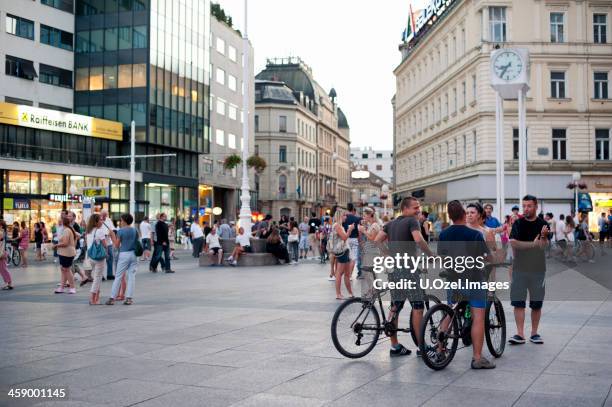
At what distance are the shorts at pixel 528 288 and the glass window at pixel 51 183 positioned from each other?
41.5m

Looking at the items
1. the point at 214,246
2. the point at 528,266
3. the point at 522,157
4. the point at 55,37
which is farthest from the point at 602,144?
the point at 528,266

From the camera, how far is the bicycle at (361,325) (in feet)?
26.0

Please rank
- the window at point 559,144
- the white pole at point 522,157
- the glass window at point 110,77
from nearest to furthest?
the white pole at point 522,157, the window at point 559,144, the glass window at point 110,77

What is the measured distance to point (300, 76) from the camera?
346 ft

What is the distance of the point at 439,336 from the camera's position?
752cm

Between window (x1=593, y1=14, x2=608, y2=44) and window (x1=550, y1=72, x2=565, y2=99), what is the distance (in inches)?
134

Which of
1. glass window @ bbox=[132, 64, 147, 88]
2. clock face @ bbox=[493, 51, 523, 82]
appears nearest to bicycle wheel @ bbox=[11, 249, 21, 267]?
clock face @ bbox=[493, 51, 523, 82]

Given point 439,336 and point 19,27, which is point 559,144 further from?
point 439,336

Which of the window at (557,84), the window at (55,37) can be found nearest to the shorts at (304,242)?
the window at (557,84)

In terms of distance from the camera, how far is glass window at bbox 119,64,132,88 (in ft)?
169

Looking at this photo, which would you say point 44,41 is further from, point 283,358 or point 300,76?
point 300,76

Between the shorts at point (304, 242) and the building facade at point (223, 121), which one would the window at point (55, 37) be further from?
the shorts at point (304, 242)

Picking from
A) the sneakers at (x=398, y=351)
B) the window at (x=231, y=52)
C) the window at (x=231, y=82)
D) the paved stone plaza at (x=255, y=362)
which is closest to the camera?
the paved stone plaza at (x=255, y=362)

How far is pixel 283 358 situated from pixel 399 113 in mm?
62957
